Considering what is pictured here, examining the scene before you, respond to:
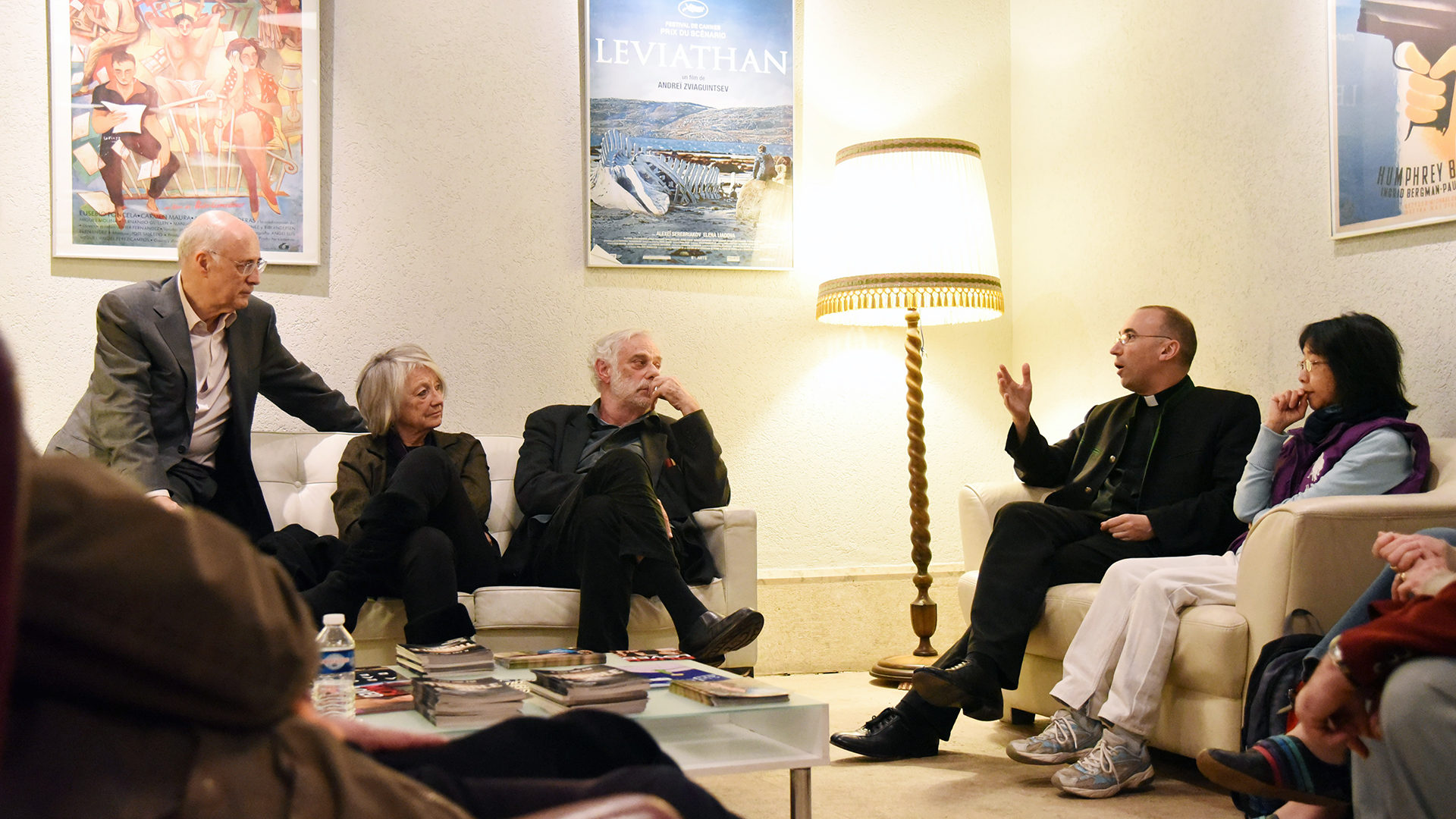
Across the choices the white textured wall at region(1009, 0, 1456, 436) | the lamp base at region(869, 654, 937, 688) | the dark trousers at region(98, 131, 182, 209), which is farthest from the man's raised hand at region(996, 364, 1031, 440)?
the dark trousers at region(98, 131, 182, 209)

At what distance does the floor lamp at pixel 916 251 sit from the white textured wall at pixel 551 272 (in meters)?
0.21

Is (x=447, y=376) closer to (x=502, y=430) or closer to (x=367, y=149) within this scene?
(x=502, y=430)

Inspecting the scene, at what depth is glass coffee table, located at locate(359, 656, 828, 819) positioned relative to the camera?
184 cm

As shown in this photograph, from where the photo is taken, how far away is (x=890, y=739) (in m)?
2.86

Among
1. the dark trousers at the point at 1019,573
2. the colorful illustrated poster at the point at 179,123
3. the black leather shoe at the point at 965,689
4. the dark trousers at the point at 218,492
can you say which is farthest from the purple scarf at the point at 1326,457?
the colorful illustrated poster at the point at 179,123

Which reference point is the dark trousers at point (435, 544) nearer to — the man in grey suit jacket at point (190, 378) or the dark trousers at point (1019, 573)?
the man in grey suit jacket at point (190, 378)

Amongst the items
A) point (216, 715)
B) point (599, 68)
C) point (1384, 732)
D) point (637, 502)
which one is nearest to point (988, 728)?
point (637, 502)

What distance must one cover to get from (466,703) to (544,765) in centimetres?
87

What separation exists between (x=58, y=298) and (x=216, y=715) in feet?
Result: 11.6

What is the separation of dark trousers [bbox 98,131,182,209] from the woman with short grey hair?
3.33ft

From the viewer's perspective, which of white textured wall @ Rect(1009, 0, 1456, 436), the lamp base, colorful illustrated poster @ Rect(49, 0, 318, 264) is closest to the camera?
white textured wall @ Rect(1009, 0, 1456, 436)

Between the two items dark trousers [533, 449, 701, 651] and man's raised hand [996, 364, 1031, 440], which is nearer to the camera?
dark trousers [533, 449, 701, 651]

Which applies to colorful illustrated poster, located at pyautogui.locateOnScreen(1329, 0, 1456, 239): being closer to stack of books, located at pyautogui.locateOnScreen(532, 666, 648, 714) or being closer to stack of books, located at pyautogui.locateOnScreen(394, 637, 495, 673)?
stack of books, located at pyautogui.locateOnScreen(532, 666, 648, 714)

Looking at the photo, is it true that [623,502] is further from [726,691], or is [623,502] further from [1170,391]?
[1170,391]
